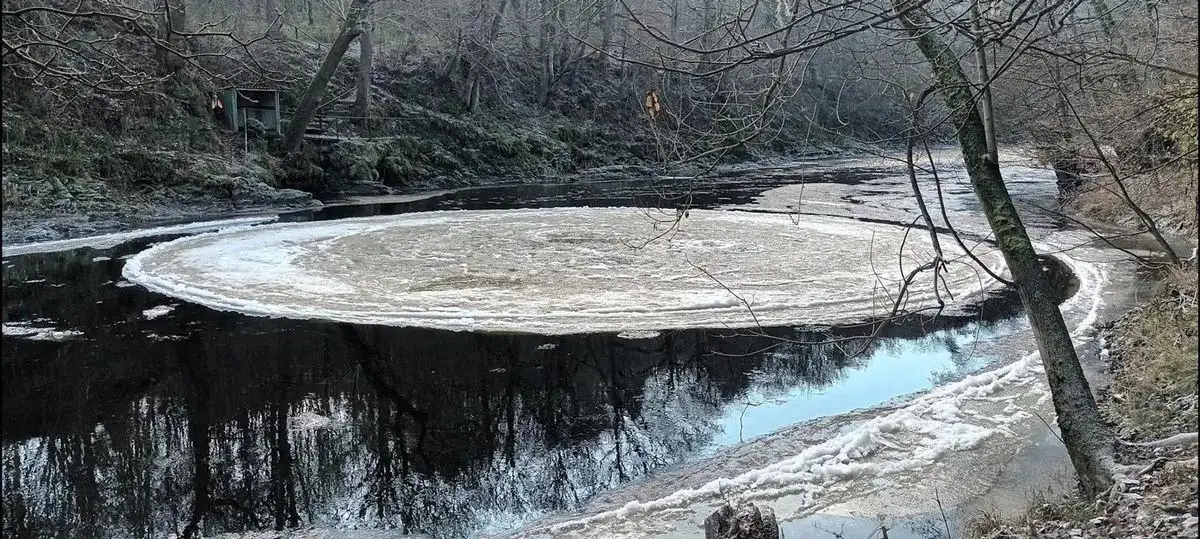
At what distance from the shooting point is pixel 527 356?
8.30m

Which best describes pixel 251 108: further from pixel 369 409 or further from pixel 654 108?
pixel 369 409

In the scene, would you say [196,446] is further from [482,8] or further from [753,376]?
[482,8]

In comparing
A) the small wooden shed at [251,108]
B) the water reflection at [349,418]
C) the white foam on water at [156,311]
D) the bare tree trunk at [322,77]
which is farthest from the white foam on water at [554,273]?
the small wooden shed at [251,108]

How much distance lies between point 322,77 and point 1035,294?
21719mm

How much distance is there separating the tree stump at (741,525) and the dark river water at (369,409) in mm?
1195

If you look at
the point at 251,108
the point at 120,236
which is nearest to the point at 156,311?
the point at 120,236

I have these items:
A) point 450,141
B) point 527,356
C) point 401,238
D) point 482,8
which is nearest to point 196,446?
point 527,356

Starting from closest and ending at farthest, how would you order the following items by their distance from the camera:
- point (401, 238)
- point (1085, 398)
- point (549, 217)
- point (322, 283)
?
point (1085, 398), point (322, 283), point (401, 238), point (549, 217)

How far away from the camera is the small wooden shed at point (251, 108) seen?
77.0ft

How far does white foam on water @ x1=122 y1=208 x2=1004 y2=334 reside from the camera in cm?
988

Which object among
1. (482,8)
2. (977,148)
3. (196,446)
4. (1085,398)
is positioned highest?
(482,8)

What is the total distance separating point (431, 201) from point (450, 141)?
8.49 metres

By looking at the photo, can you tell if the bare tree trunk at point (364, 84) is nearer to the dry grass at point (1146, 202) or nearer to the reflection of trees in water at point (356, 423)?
the reflection of trees in water at point (356, 423)

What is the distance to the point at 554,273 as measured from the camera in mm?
12367
